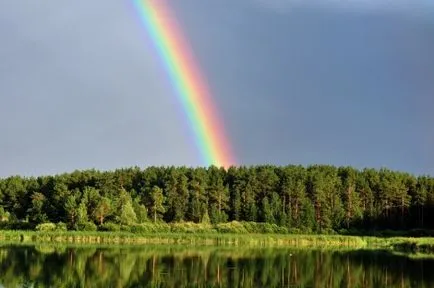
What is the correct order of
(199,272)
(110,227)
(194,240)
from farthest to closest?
(110,227)
(194,240)
(199,272)

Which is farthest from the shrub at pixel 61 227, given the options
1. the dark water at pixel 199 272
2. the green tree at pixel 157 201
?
the dark water at pixel 199 272

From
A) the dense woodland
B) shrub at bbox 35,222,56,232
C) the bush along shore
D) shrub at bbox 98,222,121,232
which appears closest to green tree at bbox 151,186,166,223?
the dense woodland

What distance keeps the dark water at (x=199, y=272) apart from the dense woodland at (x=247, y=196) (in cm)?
4081

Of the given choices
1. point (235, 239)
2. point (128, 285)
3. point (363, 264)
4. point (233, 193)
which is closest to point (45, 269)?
point (128, 285)

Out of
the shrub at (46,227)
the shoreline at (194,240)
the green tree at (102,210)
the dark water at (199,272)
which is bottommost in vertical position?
the dark water at (199,272)

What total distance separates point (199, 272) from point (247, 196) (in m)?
59.8

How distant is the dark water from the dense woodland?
40.8 m

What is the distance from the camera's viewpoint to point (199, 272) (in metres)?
33.6

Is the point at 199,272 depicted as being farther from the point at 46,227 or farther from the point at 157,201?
the point at 157,201

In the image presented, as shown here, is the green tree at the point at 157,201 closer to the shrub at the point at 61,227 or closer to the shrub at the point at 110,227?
the shrub at the point at 110,227

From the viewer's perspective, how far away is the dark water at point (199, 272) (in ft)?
94.9

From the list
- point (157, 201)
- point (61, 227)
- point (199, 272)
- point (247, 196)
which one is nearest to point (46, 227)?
point (61, 227)

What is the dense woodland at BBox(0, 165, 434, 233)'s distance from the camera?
87.6m

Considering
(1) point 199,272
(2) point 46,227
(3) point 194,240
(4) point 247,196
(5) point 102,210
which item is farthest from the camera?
(4) point 247,196
